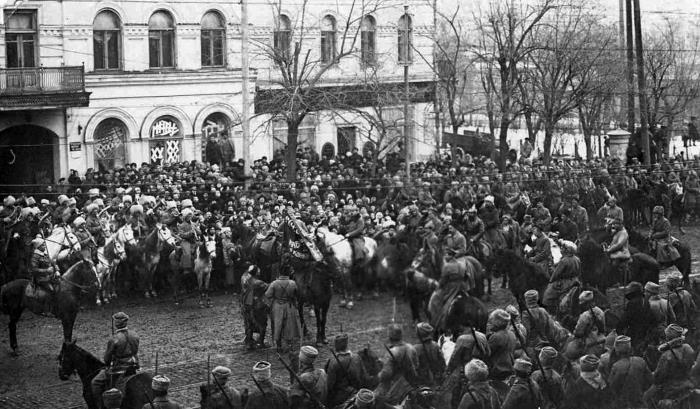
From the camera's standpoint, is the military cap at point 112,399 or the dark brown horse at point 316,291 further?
the dark brown horse at point 316,291

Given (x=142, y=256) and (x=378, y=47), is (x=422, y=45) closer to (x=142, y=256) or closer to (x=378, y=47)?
(x=378, y=47)

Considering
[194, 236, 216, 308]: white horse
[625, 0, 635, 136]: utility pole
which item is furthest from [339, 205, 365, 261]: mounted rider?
[625, 0, 635, 136]: utility pole

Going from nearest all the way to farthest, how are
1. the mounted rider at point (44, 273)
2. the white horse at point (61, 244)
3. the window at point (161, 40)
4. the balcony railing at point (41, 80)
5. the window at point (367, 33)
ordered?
the mounted rider at point (44, 273) < the white horse at point (61, 244) < the balcony railing at point (41, 80) < the window at point (161, 40) < the window at point (367, 33)

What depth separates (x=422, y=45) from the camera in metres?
42.2

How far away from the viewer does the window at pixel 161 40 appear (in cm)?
3450

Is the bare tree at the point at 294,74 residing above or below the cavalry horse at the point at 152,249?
above

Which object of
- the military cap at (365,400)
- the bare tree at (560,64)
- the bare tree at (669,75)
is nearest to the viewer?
the military cap at (365,400)

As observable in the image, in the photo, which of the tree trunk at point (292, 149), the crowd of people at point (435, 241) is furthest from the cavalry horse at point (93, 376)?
the tree trunk at point (292, 149)

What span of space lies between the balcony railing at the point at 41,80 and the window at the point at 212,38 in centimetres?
557

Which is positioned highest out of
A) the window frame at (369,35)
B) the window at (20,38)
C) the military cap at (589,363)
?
the window frame at (369,35)

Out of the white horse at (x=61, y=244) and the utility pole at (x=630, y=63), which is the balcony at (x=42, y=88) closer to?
the white horse at (x=61, y=244)

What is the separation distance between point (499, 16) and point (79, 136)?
14225 millimetres

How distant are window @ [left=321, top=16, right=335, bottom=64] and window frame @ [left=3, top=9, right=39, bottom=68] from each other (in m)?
10.7

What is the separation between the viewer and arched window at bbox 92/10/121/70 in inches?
1305
